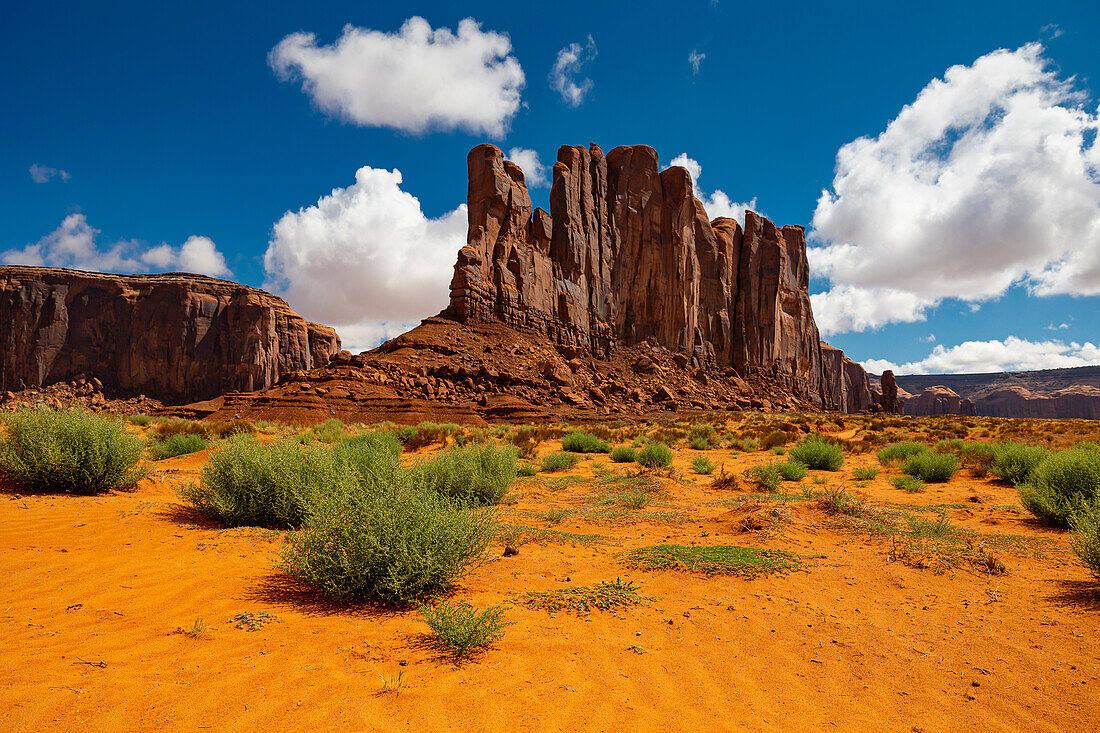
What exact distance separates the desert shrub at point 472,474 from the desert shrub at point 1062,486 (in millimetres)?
7964

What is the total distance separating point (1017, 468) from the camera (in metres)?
10.8

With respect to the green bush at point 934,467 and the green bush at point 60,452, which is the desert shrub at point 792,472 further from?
the green bush at point 60,452

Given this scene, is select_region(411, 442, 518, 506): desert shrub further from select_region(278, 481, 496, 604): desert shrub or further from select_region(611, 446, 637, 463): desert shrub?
select_region(611, 446, 637, 463): desert shrub

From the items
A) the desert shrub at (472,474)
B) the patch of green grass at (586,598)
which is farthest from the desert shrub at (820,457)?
the patch of green grass at (586,598)

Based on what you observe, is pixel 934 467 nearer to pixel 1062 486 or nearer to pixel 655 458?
pixel 1062 486

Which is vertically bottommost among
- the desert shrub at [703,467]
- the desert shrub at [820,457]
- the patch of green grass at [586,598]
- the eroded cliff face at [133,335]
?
the patch of green grass at [586,598]

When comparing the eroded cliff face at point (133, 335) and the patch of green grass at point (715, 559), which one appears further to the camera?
the eroded cliff face at point (133, 335)

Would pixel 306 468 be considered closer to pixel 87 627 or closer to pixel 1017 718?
pixel 87 627

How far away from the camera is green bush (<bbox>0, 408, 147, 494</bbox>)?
24.5ft

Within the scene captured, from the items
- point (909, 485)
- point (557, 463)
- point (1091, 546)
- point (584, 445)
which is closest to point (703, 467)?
point (557, 463)

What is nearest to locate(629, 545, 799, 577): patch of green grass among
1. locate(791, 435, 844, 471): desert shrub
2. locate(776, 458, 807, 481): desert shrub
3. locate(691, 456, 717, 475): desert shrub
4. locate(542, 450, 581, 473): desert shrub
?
locate(776, 458, 807, 481): desert shrub

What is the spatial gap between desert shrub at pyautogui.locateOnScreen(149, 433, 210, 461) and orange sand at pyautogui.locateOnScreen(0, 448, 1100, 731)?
822cm

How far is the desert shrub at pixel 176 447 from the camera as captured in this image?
43.3 ft

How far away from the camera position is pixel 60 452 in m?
7.44
